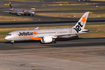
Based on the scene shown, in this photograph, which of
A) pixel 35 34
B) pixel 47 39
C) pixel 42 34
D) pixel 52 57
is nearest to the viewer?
pixel 52 57

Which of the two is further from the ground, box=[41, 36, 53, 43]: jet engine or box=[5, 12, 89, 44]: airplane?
box=[5, 12, 89, 44]: airplane

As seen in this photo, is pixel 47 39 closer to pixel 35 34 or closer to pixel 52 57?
pixel 35 34

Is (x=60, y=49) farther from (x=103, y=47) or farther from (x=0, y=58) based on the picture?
(x=0, y=58)

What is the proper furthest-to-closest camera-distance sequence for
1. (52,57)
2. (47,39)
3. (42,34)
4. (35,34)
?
(42,34) < (35,34) < (47,39) < (52,57)

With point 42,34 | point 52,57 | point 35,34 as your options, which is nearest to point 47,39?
point 42,34

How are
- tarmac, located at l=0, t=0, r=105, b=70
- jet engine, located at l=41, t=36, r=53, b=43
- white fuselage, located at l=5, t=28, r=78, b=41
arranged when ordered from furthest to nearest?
jet engine, located at l=41, t=36, r=53, b=43 → white fuselage, located at l=5, t=28, r=78, b=41 → tarmac, located at l=0, t=0, r=105, b=70

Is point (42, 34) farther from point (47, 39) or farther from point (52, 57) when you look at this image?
point (52, 57)

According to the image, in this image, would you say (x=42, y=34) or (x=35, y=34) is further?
(x=42, y=34)

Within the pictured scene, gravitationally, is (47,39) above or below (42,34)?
below

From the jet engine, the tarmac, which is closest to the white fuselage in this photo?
the jet engine

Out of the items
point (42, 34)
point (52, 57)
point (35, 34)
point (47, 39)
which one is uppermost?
point (35, 34)

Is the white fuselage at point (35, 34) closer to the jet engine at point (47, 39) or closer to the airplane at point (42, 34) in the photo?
the airplane at point (42, 34)

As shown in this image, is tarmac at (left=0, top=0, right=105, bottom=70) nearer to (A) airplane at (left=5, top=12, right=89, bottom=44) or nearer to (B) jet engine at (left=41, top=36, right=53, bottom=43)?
(B) jet engine at (left=41, top=36, right=53, bottom=43)

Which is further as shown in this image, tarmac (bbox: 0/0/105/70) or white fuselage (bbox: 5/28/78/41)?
white fuselage (bbox: 5/28/78/41)
